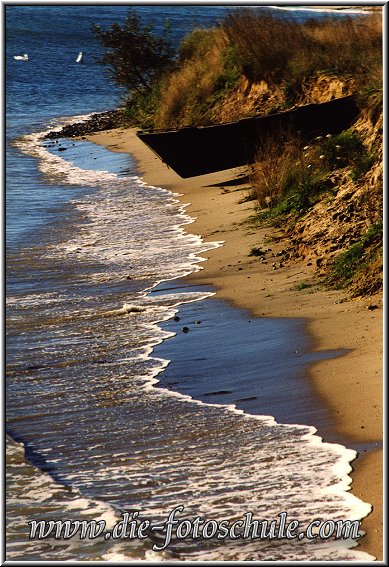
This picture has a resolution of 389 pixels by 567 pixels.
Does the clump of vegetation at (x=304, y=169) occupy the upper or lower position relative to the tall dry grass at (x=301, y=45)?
lower

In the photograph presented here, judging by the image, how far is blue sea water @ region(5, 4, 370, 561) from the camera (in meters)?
6.03

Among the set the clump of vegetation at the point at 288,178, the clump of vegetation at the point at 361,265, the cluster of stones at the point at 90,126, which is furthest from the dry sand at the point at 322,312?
the cluster of stones at the point at 90,126

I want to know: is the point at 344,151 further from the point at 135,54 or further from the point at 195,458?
the point at 135,54

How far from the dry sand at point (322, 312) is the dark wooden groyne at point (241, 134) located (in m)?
0.53

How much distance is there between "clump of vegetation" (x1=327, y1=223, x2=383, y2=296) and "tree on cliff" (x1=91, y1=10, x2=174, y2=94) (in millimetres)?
18843

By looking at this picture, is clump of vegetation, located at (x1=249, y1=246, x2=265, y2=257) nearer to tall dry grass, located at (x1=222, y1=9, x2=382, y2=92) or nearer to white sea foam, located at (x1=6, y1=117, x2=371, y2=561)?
white sea foam, located at (x1=6, y1=117, x2=371, y2=561)

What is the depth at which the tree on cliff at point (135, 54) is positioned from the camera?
2934 centimetres

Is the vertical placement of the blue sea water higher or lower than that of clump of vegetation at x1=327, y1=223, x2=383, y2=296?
lower

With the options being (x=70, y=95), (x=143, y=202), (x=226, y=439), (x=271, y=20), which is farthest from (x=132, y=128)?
(x=226, y=439)

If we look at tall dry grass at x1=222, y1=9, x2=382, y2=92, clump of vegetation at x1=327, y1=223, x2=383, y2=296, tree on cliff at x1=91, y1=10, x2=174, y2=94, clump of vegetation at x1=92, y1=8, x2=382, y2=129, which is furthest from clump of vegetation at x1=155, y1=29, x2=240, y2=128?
clump of vegetation at x1=327, y1=223, x2=383, y2=296

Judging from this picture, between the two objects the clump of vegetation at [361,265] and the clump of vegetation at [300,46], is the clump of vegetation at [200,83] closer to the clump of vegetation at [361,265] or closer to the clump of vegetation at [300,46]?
the clump of vegetation at [300,46]

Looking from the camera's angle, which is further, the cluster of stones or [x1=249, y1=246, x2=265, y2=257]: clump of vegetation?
the cluster of stones

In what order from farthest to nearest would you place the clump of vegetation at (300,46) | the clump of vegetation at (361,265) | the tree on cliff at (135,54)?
the tree on cliff at (135,54)
the clump of vegetation at (300,46)
the clump of vegetation at (361,265)

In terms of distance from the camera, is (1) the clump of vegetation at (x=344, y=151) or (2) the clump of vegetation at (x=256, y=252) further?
(1) the clump of vegetation at (x=344, y=151)
